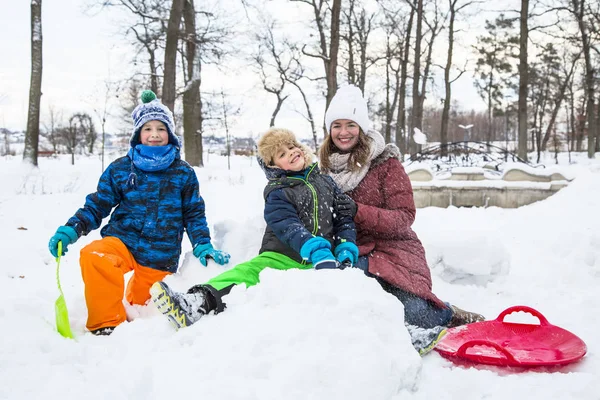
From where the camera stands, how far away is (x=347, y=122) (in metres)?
2.95

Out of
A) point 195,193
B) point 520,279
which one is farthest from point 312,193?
point 520,279

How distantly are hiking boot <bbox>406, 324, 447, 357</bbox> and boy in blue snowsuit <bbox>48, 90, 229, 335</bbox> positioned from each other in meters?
1.22

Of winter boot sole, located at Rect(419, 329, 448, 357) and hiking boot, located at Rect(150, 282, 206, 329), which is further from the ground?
hiking boot, located at Rect(150, 282, 206, 329)

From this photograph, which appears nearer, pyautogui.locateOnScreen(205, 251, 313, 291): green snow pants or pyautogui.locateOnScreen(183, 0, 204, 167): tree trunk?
pyautogui.locateOnScreen(205, 251, 313, 291): green snow pants

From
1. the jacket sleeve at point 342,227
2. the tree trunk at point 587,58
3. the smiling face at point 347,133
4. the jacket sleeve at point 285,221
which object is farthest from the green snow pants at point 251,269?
the tree trunk at point 587,58

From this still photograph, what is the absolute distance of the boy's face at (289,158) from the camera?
2588 millimetres

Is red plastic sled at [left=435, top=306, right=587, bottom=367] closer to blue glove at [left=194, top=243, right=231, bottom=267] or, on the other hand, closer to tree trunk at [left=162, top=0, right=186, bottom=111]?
blue glove at [left=194, top=243, right=231, bottom=267]

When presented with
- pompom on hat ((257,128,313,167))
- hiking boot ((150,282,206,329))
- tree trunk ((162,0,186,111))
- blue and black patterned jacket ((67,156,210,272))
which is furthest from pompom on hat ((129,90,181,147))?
tree trunk ((162,0,186,111))

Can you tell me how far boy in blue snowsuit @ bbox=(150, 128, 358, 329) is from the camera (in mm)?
2105

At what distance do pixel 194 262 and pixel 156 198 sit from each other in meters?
0.48

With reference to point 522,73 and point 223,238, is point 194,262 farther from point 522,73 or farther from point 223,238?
point 522,73

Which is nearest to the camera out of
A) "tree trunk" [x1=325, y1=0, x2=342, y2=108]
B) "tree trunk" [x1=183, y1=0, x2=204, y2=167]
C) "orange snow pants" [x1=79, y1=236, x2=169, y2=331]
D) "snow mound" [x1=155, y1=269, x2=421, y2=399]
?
"snow mound" [x1=155, y1=269, x2=421, y2=399]

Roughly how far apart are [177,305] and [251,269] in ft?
1.59

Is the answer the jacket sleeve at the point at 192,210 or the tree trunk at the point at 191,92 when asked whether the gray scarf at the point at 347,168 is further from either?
the tree trunk at the point at 191,92
